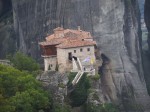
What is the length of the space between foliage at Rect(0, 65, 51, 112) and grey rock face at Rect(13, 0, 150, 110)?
79.0 feet

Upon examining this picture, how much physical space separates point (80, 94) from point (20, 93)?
5.42m

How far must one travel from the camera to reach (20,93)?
4894cm

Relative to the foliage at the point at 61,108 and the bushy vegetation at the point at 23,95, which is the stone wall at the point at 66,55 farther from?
the foliage at the point at 61,108

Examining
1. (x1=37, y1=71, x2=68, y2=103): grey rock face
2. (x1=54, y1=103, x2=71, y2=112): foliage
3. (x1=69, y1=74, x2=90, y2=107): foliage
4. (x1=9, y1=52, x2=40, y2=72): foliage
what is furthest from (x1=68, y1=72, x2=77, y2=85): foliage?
(x1=9, y1=52, x2=40, y2=72): foliage

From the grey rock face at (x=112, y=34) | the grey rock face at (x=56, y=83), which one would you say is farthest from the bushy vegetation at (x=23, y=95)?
the grey rock face at (x=112, y=34)

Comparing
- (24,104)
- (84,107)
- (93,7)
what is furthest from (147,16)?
(24,104)

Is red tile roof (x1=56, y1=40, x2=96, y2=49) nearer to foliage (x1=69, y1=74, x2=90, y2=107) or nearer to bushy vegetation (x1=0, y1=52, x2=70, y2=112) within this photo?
foliage (x1=69, y1=74, x2=90, y2=107)

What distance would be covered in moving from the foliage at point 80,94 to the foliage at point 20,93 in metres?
2.64

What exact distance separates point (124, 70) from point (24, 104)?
30881 millimetres

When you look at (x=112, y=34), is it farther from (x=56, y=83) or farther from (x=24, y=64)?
(x=56, y=83)

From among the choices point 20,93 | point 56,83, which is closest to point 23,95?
point 20,93

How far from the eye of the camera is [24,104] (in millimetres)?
47781

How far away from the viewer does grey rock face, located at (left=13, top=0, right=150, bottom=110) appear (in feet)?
252

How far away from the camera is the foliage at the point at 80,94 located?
171 ft
